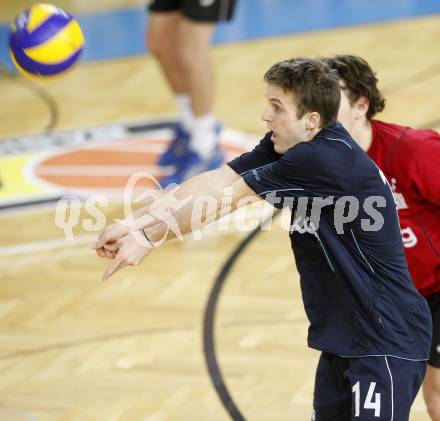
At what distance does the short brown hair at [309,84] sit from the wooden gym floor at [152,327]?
183cm

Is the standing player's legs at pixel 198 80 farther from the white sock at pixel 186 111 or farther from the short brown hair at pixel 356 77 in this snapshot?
→ the short brown hair at pixel 356 77

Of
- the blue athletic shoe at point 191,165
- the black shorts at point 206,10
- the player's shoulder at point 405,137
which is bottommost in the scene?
the blue athletic shoe at point 191,165

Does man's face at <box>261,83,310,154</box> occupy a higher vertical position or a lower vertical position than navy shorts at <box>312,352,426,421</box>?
higher

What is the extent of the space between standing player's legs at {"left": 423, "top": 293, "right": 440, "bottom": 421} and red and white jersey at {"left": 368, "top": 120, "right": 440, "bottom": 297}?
5 centimetres

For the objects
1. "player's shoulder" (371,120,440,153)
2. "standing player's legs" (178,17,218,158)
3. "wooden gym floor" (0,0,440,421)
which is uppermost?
"player's shoulder" (371,120,440,153)

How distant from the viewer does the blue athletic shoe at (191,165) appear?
661 cm

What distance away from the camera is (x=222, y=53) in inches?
380

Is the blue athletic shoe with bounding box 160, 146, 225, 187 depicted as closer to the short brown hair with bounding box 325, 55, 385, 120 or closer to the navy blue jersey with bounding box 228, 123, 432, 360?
the short brown hair with bounding box 325, 55, 385, 120

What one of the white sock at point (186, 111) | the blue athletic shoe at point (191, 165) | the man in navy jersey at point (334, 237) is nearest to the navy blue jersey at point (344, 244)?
the man in navy jersey at point (334, 237)

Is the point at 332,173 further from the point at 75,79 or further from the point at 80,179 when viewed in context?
the point at 75,79

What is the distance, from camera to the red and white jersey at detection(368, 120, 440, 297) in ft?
11.0

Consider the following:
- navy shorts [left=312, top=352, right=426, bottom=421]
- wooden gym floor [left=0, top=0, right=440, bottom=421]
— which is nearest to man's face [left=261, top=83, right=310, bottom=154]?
navy shorts [left=312, top=352, right=426, bottom=421]

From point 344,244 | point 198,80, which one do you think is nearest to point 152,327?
point 198,80

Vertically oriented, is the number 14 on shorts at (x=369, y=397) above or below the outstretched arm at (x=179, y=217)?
below
